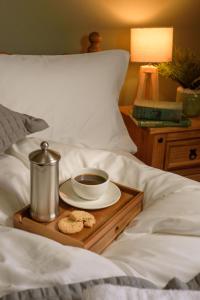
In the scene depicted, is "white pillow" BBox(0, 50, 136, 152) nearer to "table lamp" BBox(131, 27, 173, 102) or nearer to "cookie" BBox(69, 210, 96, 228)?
"table lamp" BBox(131, 27, 173, 102)

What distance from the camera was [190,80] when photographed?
2.04m

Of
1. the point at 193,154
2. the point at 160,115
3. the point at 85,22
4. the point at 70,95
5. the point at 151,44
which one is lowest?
the point at 193,154

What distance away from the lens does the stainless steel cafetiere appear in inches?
35.5

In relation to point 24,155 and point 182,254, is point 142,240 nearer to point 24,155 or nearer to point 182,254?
point 182,254

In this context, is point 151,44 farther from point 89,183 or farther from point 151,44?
point 89,183

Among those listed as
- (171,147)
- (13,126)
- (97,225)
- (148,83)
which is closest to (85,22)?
(148,83)

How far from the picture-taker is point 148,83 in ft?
7.09

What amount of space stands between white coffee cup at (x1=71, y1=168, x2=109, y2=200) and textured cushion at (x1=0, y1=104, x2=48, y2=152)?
0.25m

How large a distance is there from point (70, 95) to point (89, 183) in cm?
57

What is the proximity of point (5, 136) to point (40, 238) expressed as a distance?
457 mm

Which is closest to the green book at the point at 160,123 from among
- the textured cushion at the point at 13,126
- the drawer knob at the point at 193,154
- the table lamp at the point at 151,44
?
the drawer knob at the point at 193,154

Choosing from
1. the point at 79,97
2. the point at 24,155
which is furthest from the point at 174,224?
the point at 79,97

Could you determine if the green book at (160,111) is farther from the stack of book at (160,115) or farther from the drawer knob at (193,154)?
the drawer knob at (193,154)

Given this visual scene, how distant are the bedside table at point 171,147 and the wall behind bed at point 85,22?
20.3 inches
